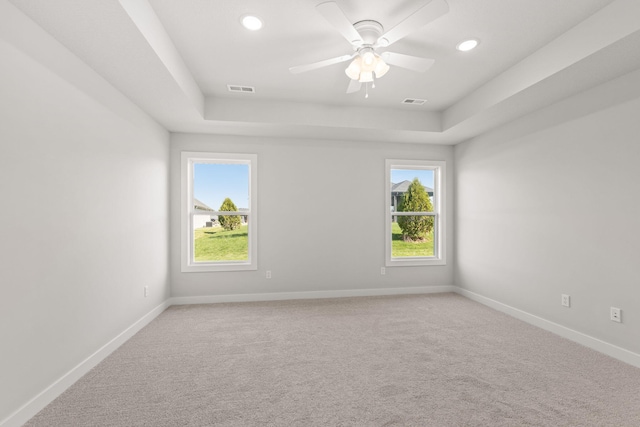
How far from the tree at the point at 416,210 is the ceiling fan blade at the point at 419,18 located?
3.09 metres

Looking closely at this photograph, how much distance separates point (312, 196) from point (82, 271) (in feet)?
9.36

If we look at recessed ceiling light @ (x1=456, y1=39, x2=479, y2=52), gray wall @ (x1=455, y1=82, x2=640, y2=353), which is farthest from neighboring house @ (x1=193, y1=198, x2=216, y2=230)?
gray wall @ (x1=455, y1=82, x2=640, y2=353)

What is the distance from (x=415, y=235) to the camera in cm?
496

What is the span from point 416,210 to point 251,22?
147 inches

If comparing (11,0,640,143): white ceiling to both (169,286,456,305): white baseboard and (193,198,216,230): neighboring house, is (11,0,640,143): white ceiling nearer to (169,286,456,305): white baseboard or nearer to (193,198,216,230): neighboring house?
(193,198,216,230): neighboring house

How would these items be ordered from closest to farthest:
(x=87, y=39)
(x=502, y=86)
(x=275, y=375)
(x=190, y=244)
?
1. (x=87, y=39)
2. (x=275, y=375)
3. (x=502, y=86)
4. (x=190, y=244)

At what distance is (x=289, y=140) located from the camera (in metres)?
4.39

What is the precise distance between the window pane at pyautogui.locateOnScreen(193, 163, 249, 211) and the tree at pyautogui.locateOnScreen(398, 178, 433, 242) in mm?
2601

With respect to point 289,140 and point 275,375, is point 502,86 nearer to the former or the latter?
point 289,140

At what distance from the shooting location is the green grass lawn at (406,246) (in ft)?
15.9

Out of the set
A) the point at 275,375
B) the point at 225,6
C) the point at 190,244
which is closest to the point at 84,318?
the point at 275,375

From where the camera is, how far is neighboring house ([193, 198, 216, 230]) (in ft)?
14.1

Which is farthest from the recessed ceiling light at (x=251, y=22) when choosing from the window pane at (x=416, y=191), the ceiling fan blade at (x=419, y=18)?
the window pane at (x=416, y=191)

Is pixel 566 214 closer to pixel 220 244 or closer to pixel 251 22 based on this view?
pixel 251 22
